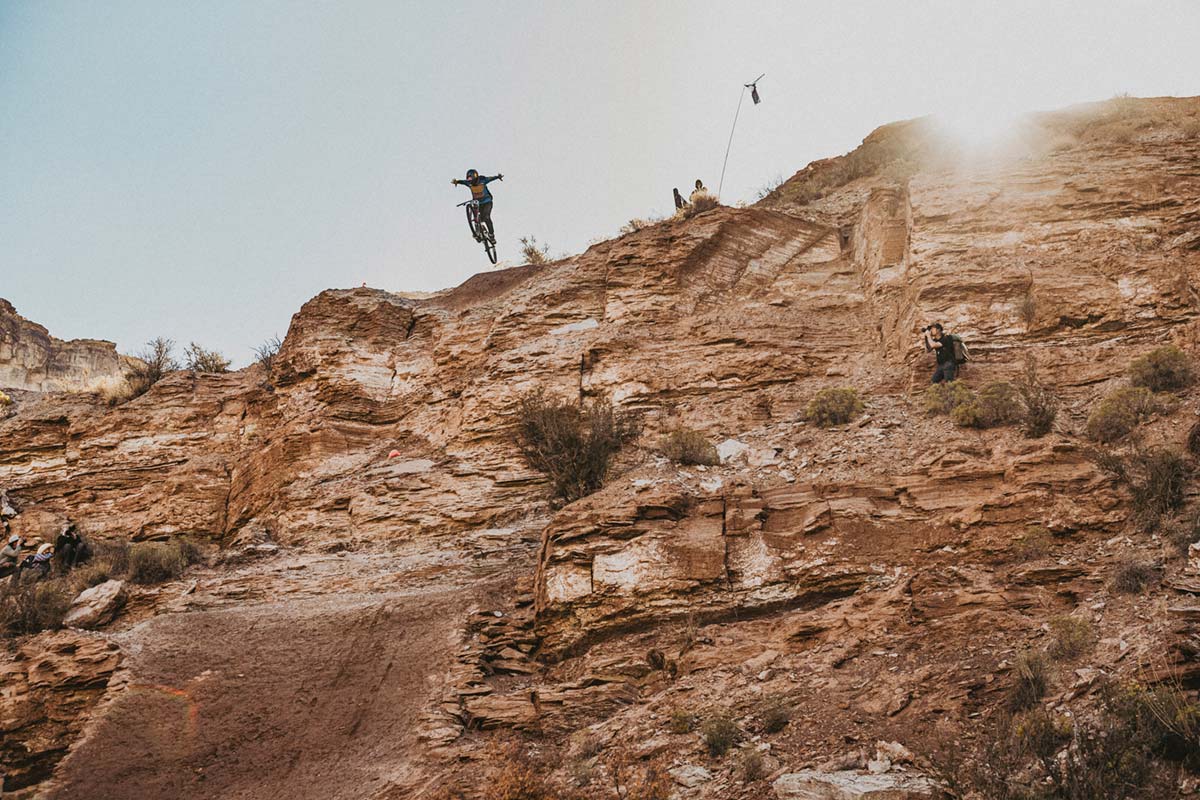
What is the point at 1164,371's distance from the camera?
10.3 metres

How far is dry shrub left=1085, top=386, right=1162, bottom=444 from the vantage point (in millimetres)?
9258

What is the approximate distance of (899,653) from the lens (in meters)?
7.49

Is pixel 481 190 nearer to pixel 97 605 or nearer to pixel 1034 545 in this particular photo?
pixel 97 605

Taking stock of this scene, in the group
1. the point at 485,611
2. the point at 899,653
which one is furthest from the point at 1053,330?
the point at 485,611

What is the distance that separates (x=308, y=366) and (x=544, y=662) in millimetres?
11012

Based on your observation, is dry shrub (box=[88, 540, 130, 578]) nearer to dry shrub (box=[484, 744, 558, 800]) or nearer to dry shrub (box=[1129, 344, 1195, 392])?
dry shrub (box=[484, 744, 558, 800])

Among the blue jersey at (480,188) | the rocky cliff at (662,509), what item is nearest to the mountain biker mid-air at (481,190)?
the blue jersey at (480,188)

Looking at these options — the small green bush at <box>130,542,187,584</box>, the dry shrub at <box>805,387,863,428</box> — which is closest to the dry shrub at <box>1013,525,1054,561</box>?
the dry shrub at <box>805,387,863,428</box>

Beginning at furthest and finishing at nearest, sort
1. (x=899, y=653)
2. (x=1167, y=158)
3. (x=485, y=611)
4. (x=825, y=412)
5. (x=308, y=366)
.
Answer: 1. (x=308, y=366)
2. (x=1167, y=158)
3. (x=825, y=412)
4. (x=485, y=611)
5. (x=899, y=653)

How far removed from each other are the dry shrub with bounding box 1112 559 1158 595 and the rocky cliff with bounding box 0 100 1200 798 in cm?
12

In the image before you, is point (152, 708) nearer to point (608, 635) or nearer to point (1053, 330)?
point (608, 635)

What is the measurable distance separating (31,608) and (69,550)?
308cm

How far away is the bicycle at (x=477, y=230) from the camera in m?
22.0

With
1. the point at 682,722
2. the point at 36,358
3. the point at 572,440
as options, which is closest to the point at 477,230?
the point at 572,440
